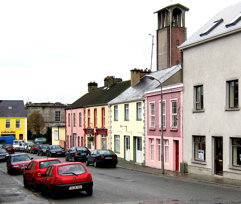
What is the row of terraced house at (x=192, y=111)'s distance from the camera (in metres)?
23.5

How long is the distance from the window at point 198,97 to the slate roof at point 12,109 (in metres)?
65.0

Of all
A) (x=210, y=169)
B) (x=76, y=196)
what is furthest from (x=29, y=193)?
(x=210, y=169)

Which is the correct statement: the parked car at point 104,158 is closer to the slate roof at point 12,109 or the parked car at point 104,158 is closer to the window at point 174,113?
the window at point 174,113

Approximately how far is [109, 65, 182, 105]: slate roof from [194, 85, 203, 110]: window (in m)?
8.21

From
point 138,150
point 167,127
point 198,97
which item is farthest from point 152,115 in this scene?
point 198,97

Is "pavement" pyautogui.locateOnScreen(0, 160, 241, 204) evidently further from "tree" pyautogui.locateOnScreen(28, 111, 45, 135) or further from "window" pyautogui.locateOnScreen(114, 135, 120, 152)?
"tree" pyautogui.locateOnScreen(28, 111, 45, 135)

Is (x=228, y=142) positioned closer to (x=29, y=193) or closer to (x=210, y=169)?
(x=210, y=169)

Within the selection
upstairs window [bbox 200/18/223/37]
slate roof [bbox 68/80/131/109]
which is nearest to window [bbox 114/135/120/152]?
slate roof [bbox 68/80/131/109]

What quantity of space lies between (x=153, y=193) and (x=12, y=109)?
7368cm

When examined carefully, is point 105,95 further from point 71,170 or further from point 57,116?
point 57,116

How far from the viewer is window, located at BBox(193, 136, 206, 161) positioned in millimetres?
26203

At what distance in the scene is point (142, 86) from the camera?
40.1 metres

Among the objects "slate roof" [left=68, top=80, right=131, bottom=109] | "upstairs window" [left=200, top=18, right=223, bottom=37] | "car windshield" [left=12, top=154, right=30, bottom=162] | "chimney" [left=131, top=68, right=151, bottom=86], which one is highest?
"upstairs window" [left=200, top=18, right=223, bottom=37]

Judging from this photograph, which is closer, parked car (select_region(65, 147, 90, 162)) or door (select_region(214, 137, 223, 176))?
door (select_region(214, 137, 223, 176))
